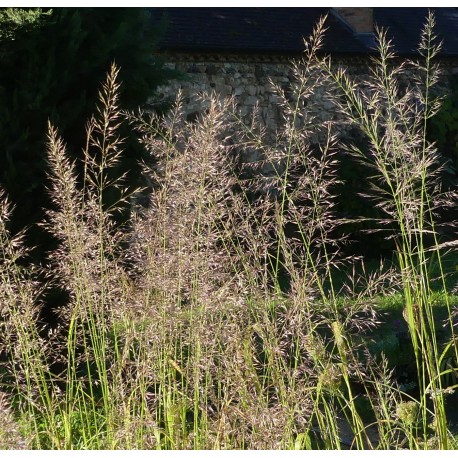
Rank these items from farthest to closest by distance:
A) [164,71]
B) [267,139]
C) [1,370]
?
[267,139] → [164,71] → [1,370]

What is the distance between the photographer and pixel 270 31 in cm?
1331

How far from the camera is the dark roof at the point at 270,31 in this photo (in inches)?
479

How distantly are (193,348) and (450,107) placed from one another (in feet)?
36.7

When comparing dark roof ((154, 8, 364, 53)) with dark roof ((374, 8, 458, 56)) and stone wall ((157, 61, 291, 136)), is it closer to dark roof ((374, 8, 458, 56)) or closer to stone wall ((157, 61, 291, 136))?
stone wall ((157, 61, 291, 136))

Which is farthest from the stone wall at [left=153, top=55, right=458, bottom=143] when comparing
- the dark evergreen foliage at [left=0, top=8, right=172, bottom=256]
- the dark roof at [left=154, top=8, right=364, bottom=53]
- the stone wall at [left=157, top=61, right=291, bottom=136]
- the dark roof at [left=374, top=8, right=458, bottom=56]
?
the dark evergreen foliage at [left=0, top=8, right=172, bottom=256]

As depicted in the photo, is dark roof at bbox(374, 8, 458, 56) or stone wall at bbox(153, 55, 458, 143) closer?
stone wall at bbox(153, 55, 458, 143)

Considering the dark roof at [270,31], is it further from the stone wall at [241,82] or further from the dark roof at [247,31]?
the stone wall at [241,82]

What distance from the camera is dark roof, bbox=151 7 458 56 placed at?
39.9 ft

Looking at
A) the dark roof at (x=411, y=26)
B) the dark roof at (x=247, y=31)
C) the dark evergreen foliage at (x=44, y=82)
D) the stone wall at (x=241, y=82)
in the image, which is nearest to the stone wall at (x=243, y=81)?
the stone wall at (x=241, y=82)
